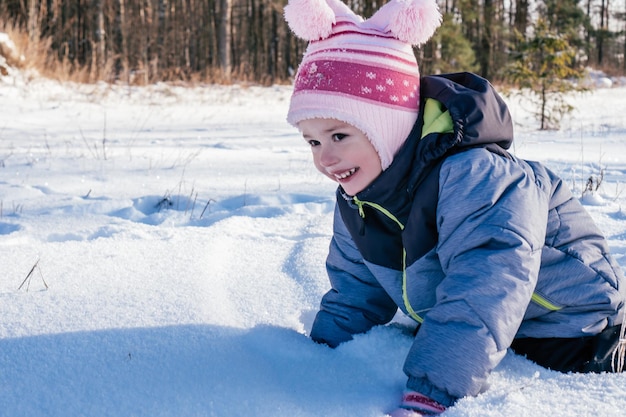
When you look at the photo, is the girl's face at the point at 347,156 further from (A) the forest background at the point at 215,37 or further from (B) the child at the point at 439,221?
(A) the forest background at the point at 215,37

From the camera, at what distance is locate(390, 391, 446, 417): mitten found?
1207 mm

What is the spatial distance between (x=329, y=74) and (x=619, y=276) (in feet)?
3.03

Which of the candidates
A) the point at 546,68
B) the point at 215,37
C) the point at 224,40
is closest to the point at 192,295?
the point at 546,68

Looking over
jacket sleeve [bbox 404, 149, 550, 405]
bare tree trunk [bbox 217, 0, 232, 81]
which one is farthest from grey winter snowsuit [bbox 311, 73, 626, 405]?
bare tree trunk [bbox 217, 0, 232, 81]

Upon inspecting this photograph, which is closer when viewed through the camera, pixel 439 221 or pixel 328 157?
pixel 439 221

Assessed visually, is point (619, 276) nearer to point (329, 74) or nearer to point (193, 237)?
point (329, 74)

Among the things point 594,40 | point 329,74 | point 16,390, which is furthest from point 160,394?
point 594,40

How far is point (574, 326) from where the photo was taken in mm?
1491

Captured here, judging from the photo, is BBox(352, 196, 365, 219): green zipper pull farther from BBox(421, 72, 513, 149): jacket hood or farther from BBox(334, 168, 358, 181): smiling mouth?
BBox(421, 72, 513, 149): jacket hood

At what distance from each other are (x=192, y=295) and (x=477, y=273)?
0.97 meters

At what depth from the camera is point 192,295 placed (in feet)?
6.25

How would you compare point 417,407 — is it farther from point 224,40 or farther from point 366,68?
point 224,40

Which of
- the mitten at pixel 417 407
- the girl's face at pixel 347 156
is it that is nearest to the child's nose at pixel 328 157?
the girl's face at pixel 347 156

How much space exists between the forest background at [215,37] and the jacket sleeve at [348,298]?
7.86 metres
